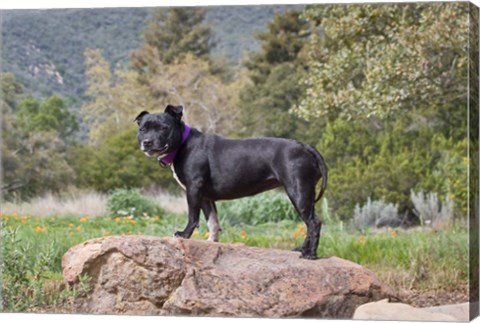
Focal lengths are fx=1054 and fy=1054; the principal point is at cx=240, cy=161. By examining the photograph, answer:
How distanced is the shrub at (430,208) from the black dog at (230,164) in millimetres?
4265

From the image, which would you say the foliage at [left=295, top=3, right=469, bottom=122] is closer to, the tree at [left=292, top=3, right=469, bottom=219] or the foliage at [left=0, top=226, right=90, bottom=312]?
the tree at [left=292, top=3, right=469, bottom=219]

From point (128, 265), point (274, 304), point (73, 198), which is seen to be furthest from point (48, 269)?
point (73, 198)

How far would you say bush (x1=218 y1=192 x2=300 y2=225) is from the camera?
14.1m

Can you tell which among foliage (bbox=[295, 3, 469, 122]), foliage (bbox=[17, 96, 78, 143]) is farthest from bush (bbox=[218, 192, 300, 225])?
foliage (bbox=[17, 96, 78, 143])

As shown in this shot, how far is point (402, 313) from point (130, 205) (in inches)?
251

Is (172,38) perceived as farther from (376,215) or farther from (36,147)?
(376,215)

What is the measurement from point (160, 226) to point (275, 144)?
5.24 metres

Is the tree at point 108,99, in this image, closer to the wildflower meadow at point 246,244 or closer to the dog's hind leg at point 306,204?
the wildflower meadow at point 246,244

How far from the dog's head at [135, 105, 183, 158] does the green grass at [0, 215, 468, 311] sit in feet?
6.25

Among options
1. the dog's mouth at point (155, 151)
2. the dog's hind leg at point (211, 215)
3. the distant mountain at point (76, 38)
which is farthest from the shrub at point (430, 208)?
the dog's mouth at point (155, 151)

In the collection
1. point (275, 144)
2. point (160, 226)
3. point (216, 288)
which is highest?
point (275, 144)

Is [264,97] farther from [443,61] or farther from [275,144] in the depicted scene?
[275,144]

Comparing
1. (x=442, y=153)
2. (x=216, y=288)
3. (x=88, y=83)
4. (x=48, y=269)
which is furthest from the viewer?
(x=88, y=83)

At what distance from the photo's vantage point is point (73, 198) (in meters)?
14.4
